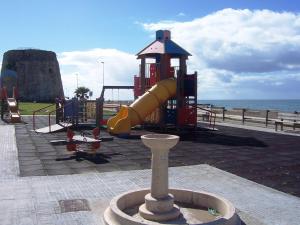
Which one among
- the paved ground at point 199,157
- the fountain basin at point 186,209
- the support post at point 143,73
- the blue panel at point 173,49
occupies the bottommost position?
the paved ground at point 199,157

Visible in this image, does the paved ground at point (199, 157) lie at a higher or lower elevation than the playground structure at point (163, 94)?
lower

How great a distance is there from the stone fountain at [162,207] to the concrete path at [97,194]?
39 cm

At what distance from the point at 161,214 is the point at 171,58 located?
1477cm

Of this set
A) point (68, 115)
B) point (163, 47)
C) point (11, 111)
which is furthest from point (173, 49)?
point (11, 111)

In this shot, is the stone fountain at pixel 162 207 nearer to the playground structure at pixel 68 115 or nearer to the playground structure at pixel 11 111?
the playground structure at pixel 68 115

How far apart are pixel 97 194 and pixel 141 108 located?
10.5 meters

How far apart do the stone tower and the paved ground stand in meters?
51.6

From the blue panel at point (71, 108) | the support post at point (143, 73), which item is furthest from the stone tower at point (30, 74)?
the support post at point (143, 73)

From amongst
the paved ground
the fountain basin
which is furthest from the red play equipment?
the fountain basin

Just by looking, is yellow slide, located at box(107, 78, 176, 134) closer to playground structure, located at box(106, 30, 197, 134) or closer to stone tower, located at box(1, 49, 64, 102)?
playground structure, located at box(106, 30, 197, 134)

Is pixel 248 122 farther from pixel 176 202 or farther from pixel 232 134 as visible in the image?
pixel 176 202

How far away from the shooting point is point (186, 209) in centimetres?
626

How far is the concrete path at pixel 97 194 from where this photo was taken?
19.6 ft

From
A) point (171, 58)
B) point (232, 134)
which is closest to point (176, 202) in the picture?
point (232, 134)
